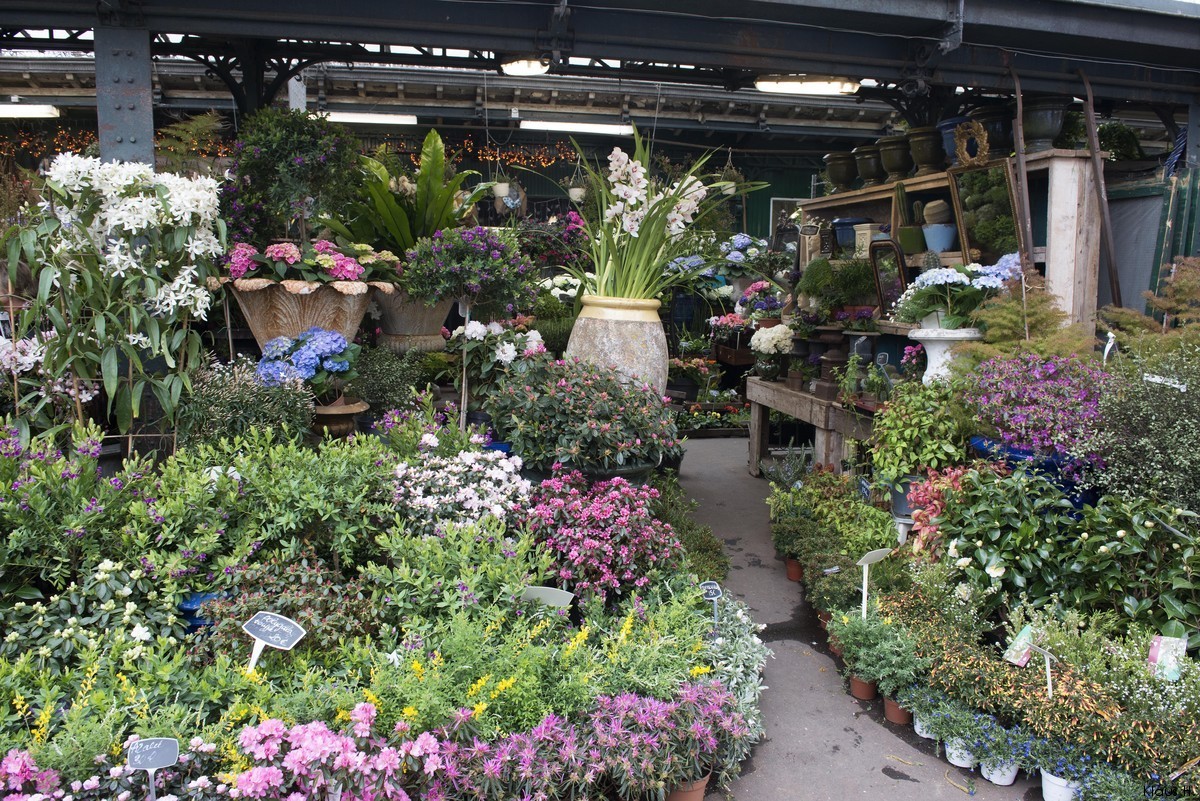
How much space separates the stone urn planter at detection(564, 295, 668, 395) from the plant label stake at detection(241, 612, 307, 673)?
7.27ft

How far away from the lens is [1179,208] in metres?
4.64

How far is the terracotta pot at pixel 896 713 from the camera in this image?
296 cm

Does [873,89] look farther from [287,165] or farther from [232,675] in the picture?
[232,675]

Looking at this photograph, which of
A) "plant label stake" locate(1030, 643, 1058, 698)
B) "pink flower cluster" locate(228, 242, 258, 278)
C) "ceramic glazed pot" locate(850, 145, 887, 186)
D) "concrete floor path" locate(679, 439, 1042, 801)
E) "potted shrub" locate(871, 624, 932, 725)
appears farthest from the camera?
"ceramic glazed pot" locate(850, 145, 887, 186)

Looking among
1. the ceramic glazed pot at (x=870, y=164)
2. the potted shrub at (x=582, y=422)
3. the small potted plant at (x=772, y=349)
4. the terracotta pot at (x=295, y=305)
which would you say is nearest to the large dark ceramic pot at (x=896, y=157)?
the ceramic glazed pot at (x=870, y=164)

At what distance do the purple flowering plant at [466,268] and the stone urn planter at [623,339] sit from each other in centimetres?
47

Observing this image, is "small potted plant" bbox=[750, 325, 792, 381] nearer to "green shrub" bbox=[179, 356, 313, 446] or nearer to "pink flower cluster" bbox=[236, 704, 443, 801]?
"green shrub" bbox=[179, 356, 313, 446]

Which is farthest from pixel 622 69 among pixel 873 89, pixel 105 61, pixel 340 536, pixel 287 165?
pixel 340 536

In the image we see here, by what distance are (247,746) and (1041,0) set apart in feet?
18.0

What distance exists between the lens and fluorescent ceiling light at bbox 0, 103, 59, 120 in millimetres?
8703

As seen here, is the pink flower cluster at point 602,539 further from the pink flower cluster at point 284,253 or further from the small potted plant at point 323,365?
the pink flower cluster at point 284,253

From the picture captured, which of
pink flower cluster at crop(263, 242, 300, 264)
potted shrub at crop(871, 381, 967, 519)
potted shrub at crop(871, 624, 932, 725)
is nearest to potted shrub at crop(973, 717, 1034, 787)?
potted shrub at crop(871, 624, 932, 725)

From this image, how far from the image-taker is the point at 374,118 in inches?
380

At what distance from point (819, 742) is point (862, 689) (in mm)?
373
